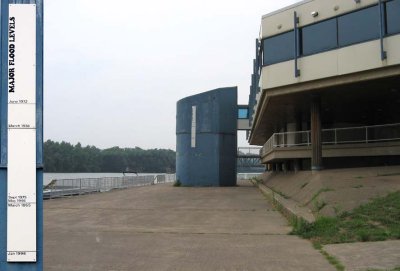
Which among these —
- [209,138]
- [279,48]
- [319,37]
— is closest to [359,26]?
[319,37]

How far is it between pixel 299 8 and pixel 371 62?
556cm

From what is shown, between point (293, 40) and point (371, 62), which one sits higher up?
point (293, 40)

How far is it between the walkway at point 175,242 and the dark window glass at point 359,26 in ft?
28.5

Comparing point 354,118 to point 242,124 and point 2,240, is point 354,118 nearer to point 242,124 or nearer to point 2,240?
point 242,124

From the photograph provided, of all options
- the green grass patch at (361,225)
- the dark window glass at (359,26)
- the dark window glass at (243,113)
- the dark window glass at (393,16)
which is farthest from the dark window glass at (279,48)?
the dark window glass at (243,113)

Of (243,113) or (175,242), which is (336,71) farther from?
(243,113)

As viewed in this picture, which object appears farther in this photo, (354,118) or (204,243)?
(354,118)

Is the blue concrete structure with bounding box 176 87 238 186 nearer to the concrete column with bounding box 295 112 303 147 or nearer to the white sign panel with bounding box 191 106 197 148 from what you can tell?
the white sign panel with bounding box 191 106 197 148

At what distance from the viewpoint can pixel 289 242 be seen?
11.9 meters

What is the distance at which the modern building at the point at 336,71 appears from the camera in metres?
21.2

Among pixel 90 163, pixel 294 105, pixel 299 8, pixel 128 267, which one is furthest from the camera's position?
pixel 90 163

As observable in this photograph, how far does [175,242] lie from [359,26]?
47.7 ft

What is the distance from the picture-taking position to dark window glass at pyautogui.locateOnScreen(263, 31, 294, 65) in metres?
25.4

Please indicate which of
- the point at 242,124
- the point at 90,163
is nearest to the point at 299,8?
the point at 242,124
